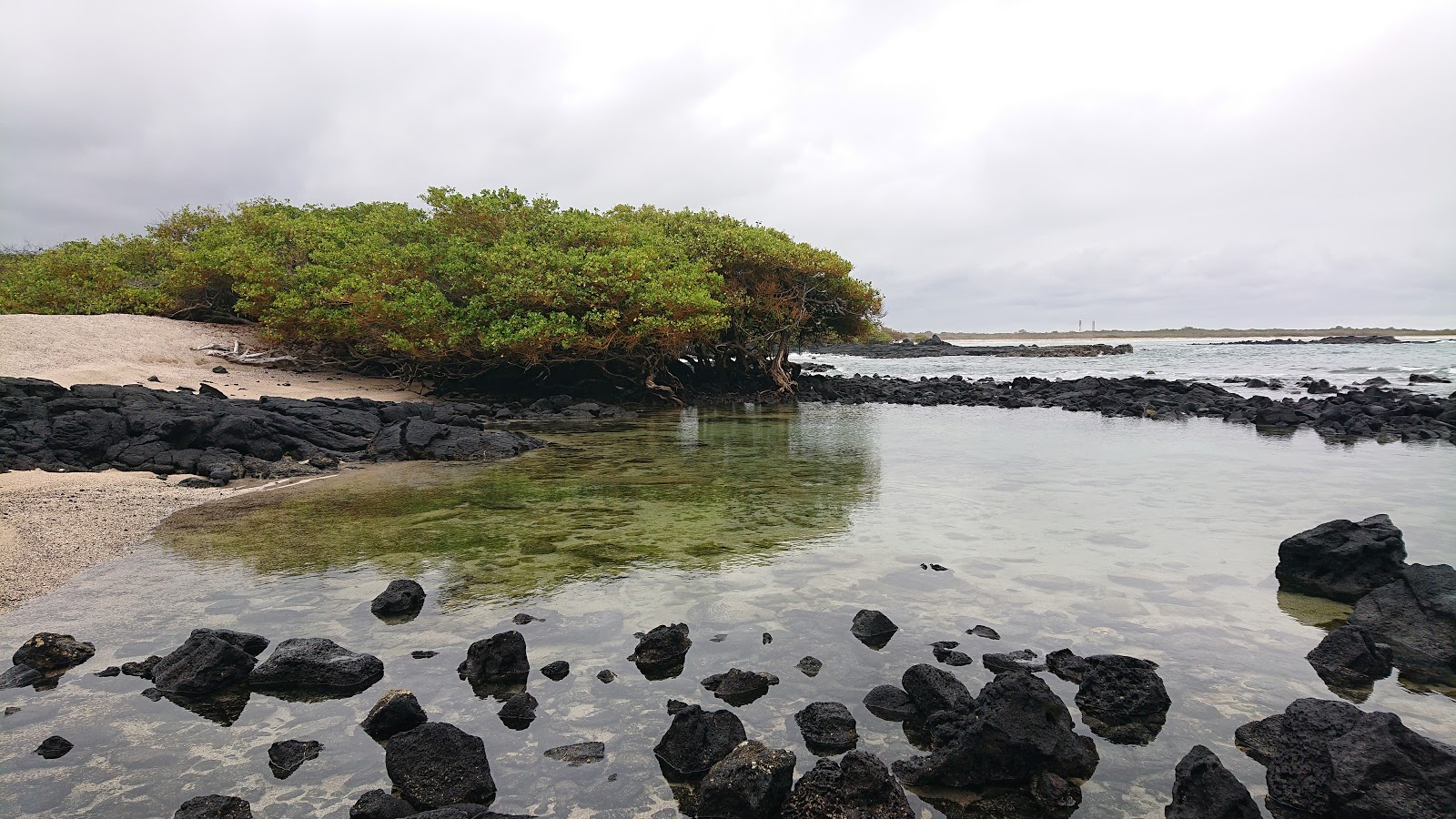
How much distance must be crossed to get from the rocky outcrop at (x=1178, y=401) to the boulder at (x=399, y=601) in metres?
20.3

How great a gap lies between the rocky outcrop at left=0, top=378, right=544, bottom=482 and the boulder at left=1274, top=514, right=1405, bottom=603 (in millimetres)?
11655

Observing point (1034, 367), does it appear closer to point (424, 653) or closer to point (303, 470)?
point (303, 470)

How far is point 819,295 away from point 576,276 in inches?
462

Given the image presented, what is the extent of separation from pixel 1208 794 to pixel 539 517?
23.7 feet

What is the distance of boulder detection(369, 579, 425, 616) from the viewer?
573 cm

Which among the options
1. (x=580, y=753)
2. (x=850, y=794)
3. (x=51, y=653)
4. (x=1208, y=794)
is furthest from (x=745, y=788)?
(x=51, y=653)

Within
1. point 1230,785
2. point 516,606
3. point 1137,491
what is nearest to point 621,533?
point 516,606

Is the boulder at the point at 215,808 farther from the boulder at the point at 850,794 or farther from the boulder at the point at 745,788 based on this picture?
the boulder at the point at 850,794

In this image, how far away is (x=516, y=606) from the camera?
5941mm

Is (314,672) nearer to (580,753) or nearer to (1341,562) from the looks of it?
(580,753)

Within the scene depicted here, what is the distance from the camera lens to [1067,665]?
4.74 metres

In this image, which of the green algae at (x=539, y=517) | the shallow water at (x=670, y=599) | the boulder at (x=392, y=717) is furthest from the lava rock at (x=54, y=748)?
the green algae at (x=539, y=517)

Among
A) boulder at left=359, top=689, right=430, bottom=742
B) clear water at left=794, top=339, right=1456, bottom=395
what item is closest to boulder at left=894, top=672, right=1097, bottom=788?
boulder at left=359, top=689, right=430, bottom=742

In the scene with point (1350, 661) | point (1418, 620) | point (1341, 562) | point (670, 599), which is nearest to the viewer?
point (1350, 661)
